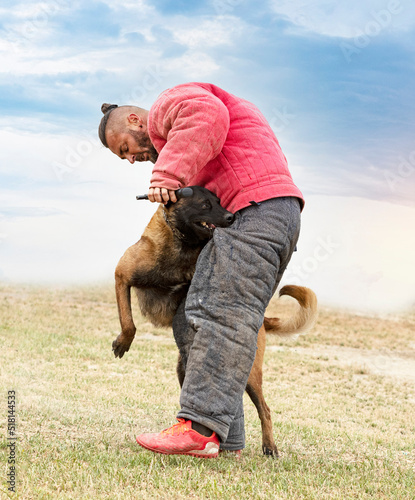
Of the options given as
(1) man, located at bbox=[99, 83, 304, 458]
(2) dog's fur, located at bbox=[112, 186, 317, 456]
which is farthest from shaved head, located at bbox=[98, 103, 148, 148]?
(2) dog's fur, located at bbox=[112, 186, 317, 456]

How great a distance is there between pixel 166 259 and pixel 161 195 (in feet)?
2.31

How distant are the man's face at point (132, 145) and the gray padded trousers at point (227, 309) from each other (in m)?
0.91

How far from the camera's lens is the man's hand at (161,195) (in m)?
3.16

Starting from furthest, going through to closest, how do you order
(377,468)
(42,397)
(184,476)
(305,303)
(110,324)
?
(110,324), (42,397), (305,303), (377,468), (184,476)

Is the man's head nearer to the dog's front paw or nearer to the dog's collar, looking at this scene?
the dog's collar

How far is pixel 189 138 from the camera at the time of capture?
3094 mm

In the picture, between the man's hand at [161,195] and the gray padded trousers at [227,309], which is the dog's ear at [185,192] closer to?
the man's hand at [161,195]

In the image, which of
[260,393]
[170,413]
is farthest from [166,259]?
[170,413]

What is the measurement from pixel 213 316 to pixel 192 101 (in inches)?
48.0

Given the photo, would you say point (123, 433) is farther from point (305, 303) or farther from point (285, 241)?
point (285, 241)

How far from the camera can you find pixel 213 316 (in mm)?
3203

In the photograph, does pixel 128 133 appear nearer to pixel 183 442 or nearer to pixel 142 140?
pixel 142 140

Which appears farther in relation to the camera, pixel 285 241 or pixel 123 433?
pixel 123 433

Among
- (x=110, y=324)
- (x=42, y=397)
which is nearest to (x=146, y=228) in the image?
(x=42, y=397)
